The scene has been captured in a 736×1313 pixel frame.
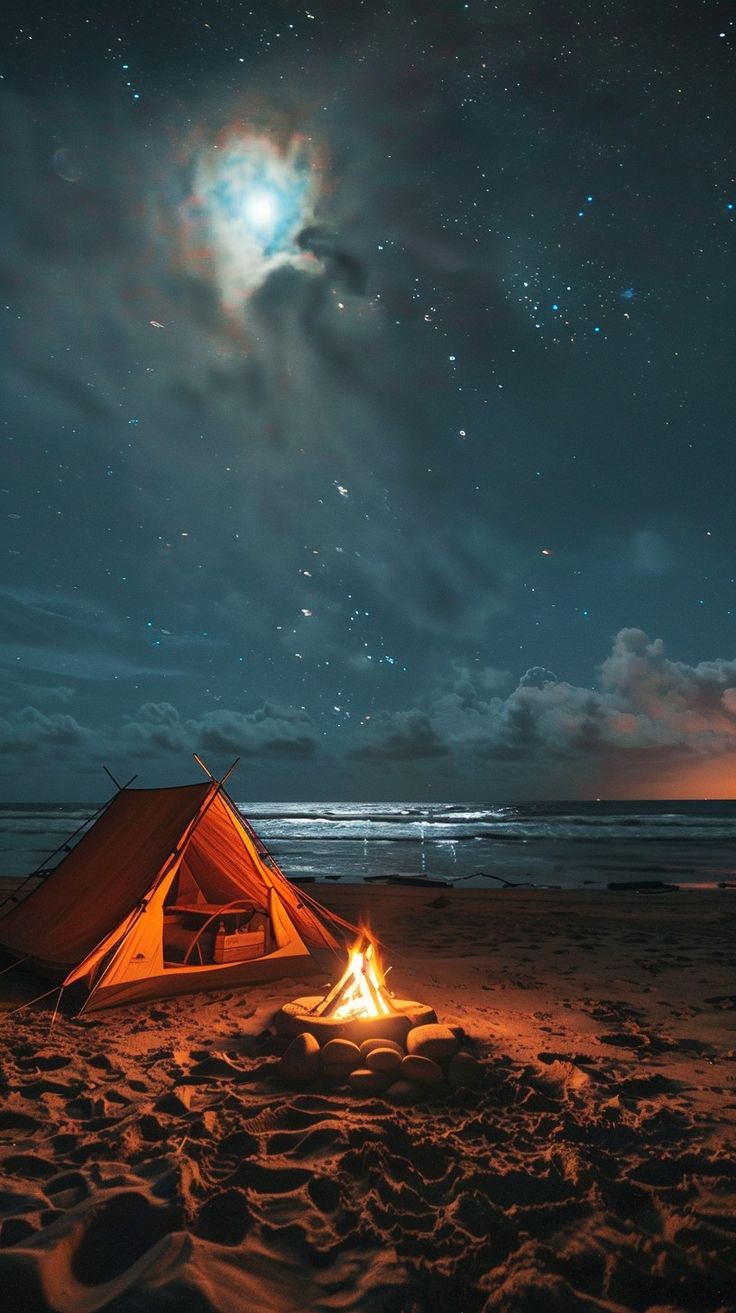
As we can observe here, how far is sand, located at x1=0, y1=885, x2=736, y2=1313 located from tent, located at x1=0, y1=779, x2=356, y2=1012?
500 millimetres

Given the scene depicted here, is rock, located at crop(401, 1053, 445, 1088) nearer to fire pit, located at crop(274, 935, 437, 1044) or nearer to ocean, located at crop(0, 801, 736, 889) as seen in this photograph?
fire pit, located at crop(274, 935, 437, 1044)

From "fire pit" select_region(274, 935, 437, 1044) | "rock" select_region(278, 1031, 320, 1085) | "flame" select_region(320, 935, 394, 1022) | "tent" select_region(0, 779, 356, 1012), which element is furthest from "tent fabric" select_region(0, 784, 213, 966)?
"rock" select_region(278, 1031, 320, 1085)

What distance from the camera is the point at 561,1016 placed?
6168 millimetres

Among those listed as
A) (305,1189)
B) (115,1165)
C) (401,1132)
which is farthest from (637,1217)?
(115,1165)

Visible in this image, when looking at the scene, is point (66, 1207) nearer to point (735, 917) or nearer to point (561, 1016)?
point (561, 1016)

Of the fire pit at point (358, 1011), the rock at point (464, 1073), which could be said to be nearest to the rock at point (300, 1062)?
the fire pit at point (358, 1011)

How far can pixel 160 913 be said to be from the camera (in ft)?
22.2

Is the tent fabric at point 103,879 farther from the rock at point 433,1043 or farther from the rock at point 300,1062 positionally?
the rock at point 433,1043

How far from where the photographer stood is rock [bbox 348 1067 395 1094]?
4.48 metres

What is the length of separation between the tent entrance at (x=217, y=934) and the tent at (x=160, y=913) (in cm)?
1

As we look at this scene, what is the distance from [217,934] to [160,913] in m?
0.82

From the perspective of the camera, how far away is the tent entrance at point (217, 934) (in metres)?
7.24

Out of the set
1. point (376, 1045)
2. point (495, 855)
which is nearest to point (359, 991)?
point (376, 1045)

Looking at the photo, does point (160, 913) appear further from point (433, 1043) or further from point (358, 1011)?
point (433, 1043)
